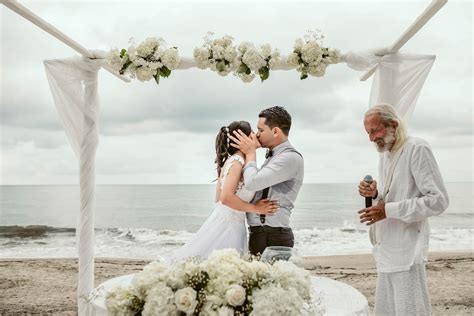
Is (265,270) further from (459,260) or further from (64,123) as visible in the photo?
(459,260)

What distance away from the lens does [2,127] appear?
3106 centimetres

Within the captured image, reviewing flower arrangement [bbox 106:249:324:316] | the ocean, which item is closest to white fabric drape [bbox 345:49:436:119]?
flower arrangement [bbox 106:249:324:316]

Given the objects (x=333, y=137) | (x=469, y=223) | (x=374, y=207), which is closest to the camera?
(x=374, y=207)

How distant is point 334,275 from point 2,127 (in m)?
27.1

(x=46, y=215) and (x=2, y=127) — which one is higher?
(x=2, y=127)

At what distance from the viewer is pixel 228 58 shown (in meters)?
4.23

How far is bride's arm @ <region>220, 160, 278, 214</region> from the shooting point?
11.3 feet

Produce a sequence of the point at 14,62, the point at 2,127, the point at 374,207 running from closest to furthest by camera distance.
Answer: the point at 374,207, the point at 14,62, the point at 2,127

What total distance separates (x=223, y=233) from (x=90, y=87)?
216 cm

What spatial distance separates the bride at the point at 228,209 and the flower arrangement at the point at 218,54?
0.75 metres

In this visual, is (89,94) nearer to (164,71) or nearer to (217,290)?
(164,71)

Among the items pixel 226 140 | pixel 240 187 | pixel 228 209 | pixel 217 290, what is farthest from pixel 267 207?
pixel 217 290

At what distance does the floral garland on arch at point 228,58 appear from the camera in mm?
4254

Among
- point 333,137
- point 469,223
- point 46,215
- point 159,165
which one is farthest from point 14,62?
point 469,223
